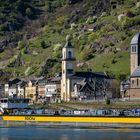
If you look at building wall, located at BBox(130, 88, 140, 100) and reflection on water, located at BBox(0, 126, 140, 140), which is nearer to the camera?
reflection on water, located at BBox(0, 126, 140, 140)

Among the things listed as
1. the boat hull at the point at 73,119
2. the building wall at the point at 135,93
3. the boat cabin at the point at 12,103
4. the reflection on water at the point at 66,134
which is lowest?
the reflection on water at the point at 66,134

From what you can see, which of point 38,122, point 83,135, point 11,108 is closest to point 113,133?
point 83,135

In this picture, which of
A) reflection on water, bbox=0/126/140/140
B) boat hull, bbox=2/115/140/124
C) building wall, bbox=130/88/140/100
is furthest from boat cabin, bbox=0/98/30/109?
building wall, bbox=130/88/140/100

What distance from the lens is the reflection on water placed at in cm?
12219

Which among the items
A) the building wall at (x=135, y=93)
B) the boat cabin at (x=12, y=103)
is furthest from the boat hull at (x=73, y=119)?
the building wall at (x=135, y=93)

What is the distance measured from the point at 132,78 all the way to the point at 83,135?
234 feet

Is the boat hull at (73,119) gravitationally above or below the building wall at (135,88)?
below

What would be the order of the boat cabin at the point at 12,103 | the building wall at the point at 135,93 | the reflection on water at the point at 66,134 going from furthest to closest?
the building wall at the point at 135,93
the boat cabin at the point at 12,103
the reflection on water at the point at 66,134

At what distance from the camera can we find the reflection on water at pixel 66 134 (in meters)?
122

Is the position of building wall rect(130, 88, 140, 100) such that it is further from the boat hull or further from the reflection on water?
the reflection on water

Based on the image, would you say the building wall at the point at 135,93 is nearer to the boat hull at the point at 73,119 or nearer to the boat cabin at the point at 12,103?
the boat cabin at the point at 12,103

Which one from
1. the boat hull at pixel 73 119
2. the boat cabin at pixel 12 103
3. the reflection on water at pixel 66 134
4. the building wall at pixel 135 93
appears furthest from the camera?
the building wall at pixel 135 93

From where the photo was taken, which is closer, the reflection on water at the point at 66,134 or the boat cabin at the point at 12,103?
the reflection on water at the point at 66,134

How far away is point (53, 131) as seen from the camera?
13638cm
